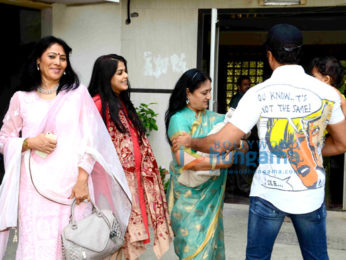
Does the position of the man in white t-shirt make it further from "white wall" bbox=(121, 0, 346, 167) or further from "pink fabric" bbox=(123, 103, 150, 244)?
"white wall" bbox=(121, 0, 346, 167)

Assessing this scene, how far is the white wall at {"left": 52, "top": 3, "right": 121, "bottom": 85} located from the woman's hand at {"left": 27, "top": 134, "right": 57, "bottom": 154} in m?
3.02

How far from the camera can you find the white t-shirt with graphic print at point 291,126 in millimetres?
2355

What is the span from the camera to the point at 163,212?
3.30m

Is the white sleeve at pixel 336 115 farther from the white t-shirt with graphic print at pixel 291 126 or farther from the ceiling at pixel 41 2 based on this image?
the ceiling at pixel 41 2

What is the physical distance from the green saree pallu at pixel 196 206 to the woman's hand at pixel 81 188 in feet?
2.12

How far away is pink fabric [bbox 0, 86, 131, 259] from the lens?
286 centimetres

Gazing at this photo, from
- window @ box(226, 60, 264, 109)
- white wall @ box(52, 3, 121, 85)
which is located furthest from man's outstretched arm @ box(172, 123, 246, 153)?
window @ box(226, 60, 264, 109)

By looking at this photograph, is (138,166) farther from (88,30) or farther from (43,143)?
(88,30)

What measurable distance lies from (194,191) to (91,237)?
2.63ft

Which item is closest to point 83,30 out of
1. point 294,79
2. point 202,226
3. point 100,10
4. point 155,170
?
point 100,10

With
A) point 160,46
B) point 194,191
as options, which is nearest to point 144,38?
point 160,46

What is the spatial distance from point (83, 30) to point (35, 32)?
0.66 metres

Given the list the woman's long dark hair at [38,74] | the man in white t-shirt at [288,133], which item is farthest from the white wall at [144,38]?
the man in white t-shirt at [288,133]

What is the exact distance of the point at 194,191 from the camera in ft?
10.6
